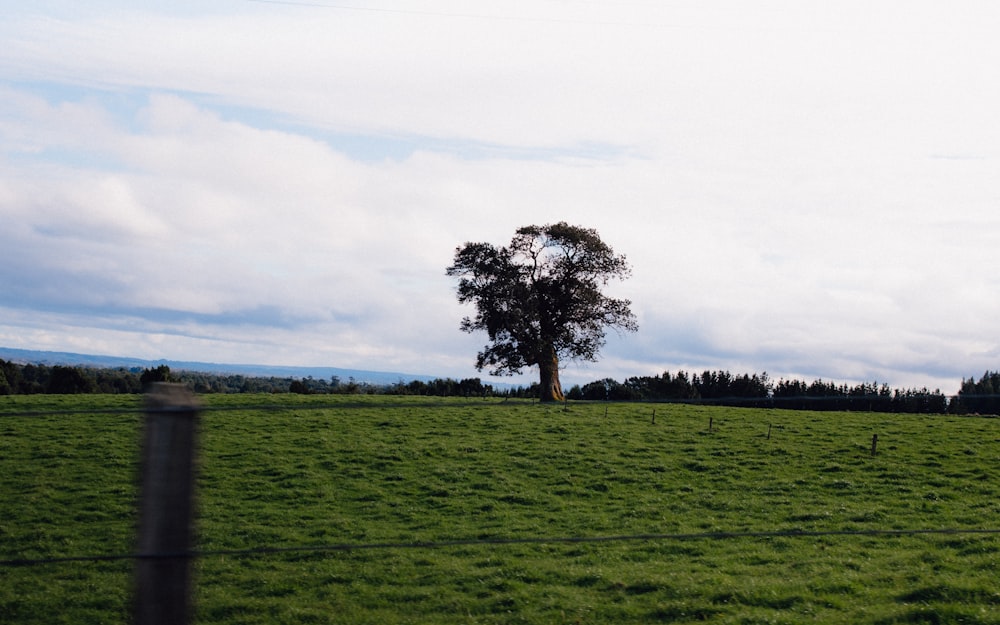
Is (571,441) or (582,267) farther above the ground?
(582,267)

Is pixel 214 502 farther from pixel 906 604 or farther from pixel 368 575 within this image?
pixel 906 604

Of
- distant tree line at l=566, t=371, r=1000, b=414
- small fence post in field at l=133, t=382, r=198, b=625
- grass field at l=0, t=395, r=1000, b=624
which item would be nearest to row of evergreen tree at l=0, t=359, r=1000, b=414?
distant tree line at l=566, t=371, r=1000, b=414

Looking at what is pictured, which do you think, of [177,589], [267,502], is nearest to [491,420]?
[267,502]

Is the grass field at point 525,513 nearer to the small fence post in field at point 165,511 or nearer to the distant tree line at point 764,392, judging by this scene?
the small fence post in field at point 165,511

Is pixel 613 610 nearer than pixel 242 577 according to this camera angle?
Yes

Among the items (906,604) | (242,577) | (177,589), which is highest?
(177,589)

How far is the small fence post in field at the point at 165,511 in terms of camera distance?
3.31m

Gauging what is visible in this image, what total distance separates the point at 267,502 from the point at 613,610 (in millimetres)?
13340

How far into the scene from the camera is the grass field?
10453 millimetres

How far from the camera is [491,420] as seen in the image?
36.5 m

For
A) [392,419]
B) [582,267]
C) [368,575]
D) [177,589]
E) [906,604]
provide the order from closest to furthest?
[177,589]
[906,604]
[368,575]
[392,419]
[582,267]

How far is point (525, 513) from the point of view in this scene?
20.4 meters

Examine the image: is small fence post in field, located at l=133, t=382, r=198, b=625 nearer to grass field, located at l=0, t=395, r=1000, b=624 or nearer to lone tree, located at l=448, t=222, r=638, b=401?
grass field, located at l=0, t=395, r=1000, b=624

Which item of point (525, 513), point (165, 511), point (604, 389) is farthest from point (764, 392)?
point (165, 511)
